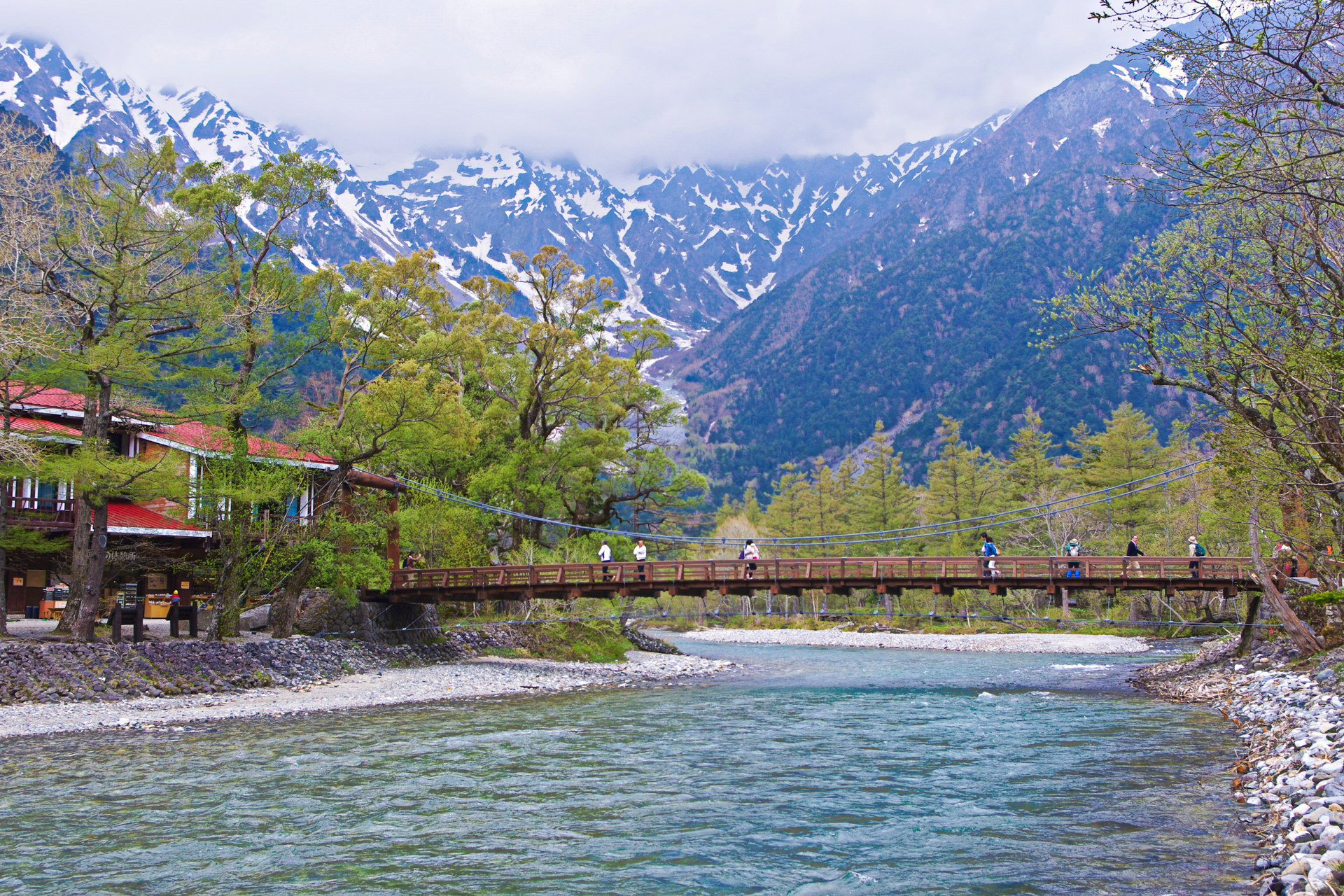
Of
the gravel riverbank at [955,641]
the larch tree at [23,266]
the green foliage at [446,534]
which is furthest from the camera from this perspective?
the gravel riverbank at [955,641]

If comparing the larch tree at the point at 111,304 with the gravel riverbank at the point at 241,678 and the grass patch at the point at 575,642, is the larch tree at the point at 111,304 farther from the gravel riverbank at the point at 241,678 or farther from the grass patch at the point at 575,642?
the grass patch at the point at 575,642

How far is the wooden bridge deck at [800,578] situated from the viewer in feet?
83.8

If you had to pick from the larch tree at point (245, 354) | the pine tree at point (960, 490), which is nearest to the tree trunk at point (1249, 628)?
the larch tree at point (245, 354)

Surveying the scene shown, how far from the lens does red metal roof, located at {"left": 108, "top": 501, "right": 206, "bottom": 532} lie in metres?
25.6

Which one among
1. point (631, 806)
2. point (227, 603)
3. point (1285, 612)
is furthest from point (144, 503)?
point (1285, 612)

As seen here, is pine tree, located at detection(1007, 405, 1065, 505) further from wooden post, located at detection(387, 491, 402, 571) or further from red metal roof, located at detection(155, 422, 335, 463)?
red metal roof, located at detection(155, 422, 335, 463)

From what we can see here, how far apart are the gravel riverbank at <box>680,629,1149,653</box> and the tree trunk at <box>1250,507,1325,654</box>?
21648mm

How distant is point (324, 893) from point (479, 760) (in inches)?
252

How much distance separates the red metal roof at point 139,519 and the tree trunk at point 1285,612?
82.5 feet

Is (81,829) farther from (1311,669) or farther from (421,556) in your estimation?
(421,556)

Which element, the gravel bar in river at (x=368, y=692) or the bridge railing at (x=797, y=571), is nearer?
the gravel bar in river at (x=368, y=692)

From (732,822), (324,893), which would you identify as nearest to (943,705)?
(732,822)

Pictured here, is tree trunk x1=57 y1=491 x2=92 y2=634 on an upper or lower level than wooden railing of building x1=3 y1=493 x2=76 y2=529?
lower

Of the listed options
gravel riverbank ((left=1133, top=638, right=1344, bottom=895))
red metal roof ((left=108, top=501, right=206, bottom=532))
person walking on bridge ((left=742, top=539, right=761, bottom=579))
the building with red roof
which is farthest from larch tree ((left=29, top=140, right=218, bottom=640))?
gravel riverbank ((left=1133, top=638, right=1344, bottom=895))
